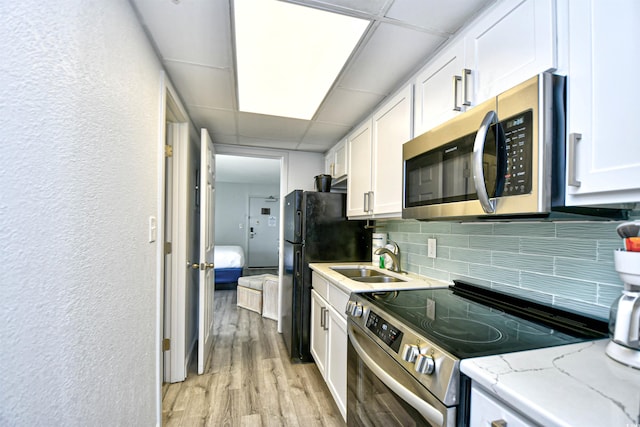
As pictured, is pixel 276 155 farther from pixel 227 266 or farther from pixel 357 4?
pixel 227 266

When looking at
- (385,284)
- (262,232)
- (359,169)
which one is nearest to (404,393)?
(385,284)

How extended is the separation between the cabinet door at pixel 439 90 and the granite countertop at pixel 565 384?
3.06 ft

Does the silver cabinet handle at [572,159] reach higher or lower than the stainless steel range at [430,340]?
higher

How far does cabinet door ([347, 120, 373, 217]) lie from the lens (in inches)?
82.0

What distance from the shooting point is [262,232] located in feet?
23.8

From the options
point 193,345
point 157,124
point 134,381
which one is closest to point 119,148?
point 157,124

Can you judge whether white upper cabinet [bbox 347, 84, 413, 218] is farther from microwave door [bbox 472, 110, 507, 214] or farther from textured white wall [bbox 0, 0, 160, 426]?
textured white wall [bbox 0, 0, 160, 426]

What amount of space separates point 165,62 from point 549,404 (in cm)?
201

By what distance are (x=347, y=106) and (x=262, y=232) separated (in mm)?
5585

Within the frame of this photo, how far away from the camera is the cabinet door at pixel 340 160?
2.61 metres

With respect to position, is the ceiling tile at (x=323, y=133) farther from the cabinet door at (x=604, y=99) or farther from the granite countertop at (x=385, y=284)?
the cabinet door at (x=604, y=99)

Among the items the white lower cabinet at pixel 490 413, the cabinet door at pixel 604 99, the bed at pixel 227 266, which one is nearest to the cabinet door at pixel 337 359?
the white lower cabinet at pixel 490 413

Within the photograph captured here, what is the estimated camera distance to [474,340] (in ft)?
2.95

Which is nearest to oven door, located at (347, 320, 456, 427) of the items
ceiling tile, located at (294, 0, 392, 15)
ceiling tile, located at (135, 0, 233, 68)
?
ceiling tile, located at (294, 0, 392, 15)
